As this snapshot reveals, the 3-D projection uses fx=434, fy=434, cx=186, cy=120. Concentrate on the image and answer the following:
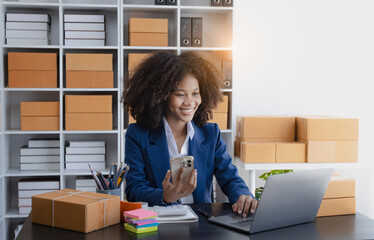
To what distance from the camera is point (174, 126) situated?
6.70 feet

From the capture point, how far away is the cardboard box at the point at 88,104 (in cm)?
332

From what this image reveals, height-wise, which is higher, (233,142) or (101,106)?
(101,106)

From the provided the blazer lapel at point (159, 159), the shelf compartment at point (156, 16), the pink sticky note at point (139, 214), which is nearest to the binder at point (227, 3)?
the shelf compartment at point (156, 16)

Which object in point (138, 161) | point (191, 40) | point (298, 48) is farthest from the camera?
point (298, 48)

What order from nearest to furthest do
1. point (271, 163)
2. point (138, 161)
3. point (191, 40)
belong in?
point (138, 161) → point (271, 163) → point (191, 40)

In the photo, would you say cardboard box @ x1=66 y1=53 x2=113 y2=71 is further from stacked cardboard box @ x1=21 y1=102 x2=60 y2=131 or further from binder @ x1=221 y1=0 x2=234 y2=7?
binder @ x1=221 y1=0 x2=234 y2=7

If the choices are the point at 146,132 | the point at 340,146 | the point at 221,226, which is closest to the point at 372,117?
the point at 340,146

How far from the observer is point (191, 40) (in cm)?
343

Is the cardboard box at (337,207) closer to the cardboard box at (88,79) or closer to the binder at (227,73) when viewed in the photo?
the binder at (227,73)

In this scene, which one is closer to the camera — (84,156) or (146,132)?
(146,132)

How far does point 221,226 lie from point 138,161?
621 millimetres

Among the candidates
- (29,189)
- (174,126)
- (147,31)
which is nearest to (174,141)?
(174,126)

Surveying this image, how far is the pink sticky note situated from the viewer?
1.34m

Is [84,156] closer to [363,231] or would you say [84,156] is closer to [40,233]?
[40,233]
